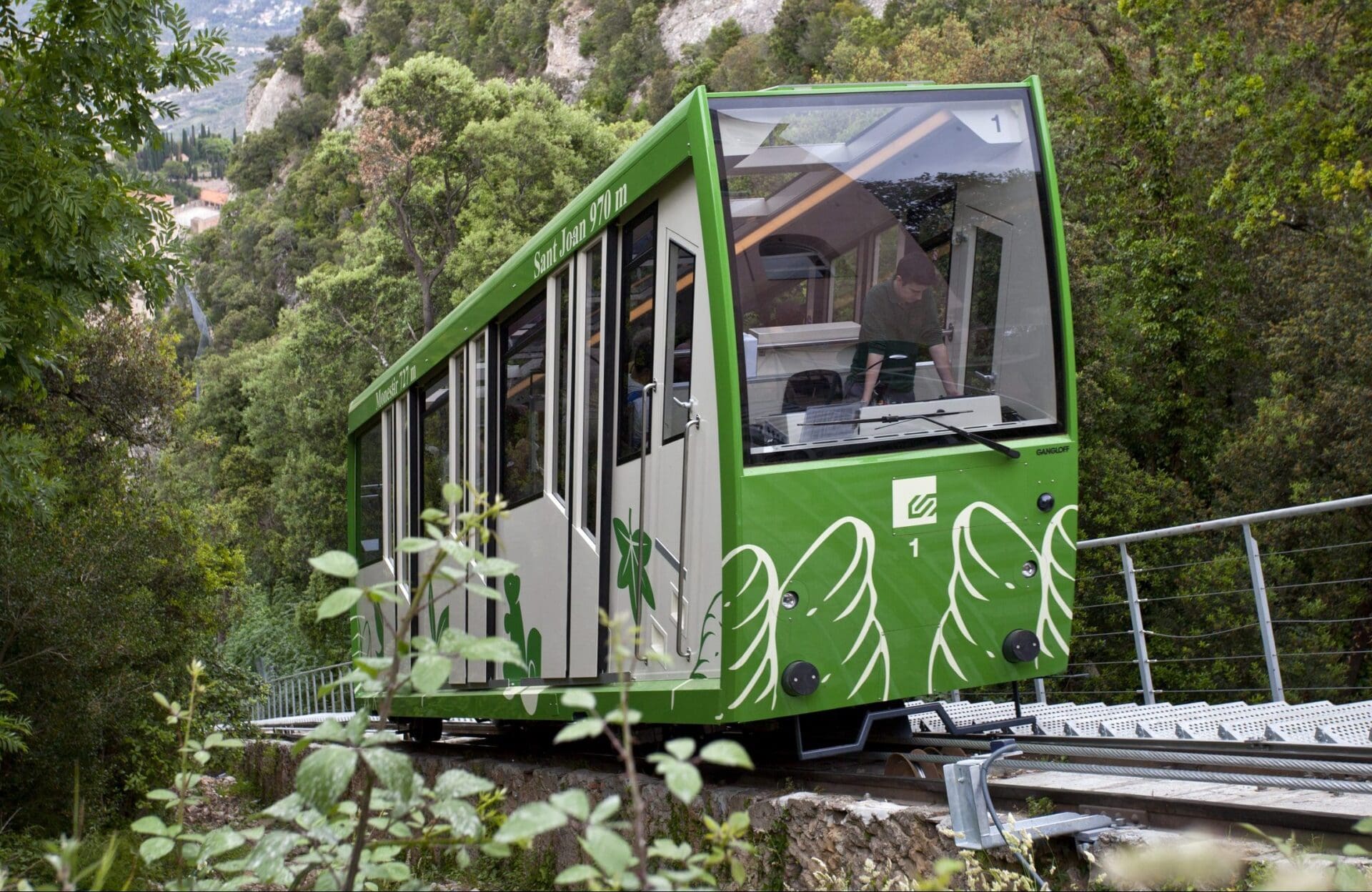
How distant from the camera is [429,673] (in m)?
2.53

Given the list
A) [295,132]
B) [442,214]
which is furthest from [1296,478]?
[295,132]

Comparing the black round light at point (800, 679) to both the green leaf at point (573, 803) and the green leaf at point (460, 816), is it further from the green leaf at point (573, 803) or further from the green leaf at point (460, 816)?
the green leaf at point (573, 803)

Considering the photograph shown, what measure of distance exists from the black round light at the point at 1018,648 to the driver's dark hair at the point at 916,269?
5.95 feet

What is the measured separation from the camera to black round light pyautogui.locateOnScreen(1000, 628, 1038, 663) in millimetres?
6641

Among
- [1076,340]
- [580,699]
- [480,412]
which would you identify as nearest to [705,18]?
[1076,340]

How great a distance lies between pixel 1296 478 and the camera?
23938mm

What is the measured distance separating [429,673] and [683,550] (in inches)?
162

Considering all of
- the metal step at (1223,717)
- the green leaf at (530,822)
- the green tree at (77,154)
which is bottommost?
the metal step at (1223,717)

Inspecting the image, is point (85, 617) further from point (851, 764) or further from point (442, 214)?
point (442, 214)

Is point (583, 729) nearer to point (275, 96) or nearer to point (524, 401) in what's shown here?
point (524, 401)

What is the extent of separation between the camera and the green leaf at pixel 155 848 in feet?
9.06

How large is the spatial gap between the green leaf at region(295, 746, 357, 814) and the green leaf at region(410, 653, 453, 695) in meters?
0.20

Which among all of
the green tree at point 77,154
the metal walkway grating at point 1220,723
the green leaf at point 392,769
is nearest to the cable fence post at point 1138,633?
the metal walkway grating at point 1220,723

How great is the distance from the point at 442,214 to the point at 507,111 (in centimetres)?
345
